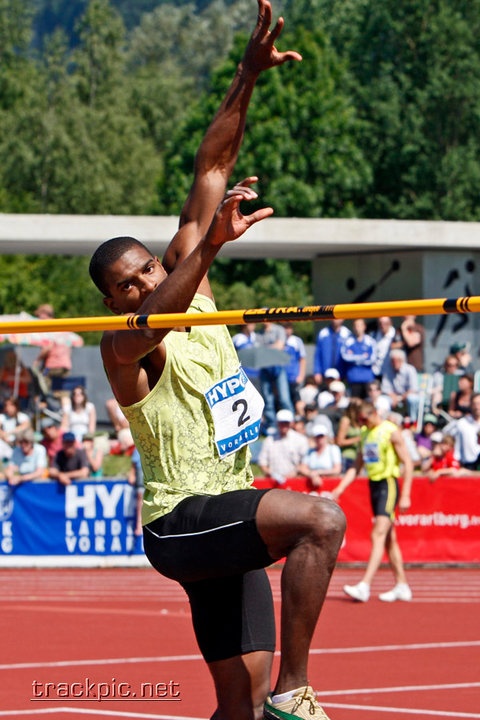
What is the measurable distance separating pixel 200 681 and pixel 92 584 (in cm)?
589

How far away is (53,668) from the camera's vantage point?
356 inches

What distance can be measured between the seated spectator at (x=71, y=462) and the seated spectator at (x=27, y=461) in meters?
0.20

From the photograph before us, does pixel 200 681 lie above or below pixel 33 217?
below

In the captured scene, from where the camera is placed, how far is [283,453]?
1538 cm

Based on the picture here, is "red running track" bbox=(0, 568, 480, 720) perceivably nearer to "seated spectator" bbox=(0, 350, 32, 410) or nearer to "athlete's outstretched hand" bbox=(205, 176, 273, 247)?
"athlete's outstretched hand" bbox=(205, 176, 273, 247)

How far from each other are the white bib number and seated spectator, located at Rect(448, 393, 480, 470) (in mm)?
11337

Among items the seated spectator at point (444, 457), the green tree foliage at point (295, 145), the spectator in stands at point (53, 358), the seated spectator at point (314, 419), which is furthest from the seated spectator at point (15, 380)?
the green tree foliage at point (295, 145)

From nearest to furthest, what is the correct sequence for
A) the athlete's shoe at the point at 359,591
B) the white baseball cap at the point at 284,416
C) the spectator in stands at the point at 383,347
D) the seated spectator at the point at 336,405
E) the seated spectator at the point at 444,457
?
the athlete's shoe at the point at 359,591 < the white baseball cap at the point at 284,416 < the seated spectator at the point at 444,457 < the seated spectator at the point at 336,405 < the spectator in stands at the point at 383,347

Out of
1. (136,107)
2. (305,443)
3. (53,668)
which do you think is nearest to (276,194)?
(136,107)

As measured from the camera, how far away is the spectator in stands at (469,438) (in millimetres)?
15820

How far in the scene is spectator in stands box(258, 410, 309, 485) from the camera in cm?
1530

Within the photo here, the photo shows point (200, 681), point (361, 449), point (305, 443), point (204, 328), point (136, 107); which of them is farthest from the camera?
point (136, 107)

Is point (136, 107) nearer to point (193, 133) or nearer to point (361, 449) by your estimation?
point (193, 133)

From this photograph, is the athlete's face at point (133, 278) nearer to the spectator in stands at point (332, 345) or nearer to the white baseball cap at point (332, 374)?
the white baseball cap at point (332, 374)
